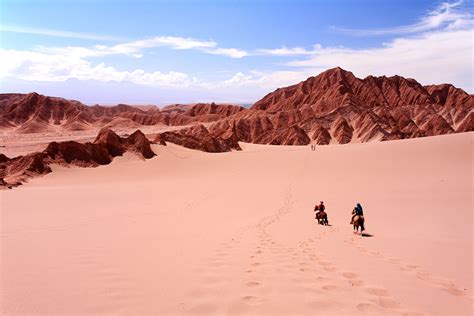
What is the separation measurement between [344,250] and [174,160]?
95.7 feet

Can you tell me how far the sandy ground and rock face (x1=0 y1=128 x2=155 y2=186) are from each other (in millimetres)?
Answer: 8405

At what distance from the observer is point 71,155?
30750mm

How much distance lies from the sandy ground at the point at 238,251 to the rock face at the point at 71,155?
8405 mm

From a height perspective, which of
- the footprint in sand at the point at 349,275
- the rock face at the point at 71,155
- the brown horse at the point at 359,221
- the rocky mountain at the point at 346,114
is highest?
the rocky mountain at the point at 346,114

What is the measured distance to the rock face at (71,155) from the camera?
1057 inches

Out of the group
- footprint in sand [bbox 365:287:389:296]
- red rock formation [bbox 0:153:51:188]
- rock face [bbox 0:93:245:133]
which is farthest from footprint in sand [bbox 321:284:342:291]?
rock face [bbox 0:93:245:133]

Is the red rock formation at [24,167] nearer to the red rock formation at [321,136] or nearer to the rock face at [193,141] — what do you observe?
the rock face at [193,141]

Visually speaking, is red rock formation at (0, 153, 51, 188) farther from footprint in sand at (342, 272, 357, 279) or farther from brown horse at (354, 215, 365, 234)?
footprint in sand at (342, 272, 357, 279)

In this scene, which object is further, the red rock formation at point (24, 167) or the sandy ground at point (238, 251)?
the red rock formation at point (24, 167)

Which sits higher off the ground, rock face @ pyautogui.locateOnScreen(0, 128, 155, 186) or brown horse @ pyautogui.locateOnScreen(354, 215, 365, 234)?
rock face @ pyautogui.locateOnScreen(0, 128, 155, 186)

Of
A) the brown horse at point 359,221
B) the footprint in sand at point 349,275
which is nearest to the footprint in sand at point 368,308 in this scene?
the footprint in sand at point 349,275

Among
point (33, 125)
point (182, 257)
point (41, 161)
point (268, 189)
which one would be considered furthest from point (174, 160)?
point (33, 125)

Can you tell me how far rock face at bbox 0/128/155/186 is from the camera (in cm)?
2684

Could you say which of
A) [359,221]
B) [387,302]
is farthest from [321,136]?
[387,302]
